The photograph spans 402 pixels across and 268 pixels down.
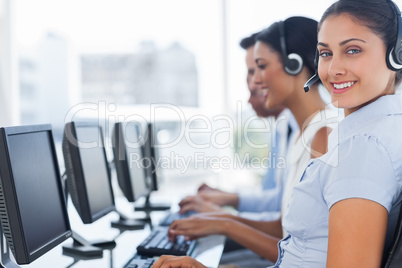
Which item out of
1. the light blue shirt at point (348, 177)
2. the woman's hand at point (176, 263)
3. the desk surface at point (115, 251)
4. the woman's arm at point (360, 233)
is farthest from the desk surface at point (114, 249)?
the woman's arm at point (360, 233)

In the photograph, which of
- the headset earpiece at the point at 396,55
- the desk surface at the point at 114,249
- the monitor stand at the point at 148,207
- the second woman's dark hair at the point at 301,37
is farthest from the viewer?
the monitor stand at the point at 148,207

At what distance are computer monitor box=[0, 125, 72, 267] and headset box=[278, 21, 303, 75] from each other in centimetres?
88

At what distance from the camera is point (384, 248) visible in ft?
2.70

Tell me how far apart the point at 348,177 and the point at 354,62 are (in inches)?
10.9

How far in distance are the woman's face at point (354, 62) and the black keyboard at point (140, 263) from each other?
68 centimetres

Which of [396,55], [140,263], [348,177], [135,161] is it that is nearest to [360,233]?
[348,177]

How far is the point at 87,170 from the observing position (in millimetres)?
1387

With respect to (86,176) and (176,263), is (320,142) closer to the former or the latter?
(176,263)

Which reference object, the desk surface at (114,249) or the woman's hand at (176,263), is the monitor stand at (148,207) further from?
the woman's hand at (176,263)

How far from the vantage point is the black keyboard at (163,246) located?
130 centimetres

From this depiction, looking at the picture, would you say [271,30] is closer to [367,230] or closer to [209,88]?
[367,230]

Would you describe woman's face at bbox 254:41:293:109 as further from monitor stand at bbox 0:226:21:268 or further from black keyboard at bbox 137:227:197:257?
monitor stand at bbox 0:226:21:268

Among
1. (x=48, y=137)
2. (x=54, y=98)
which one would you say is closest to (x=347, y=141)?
(x=48, y=137)

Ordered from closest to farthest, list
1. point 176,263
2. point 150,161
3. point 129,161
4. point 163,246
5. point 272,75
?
point 176,263 → point 163,246 → point 272,75 → point 129,161 → point 150,161
